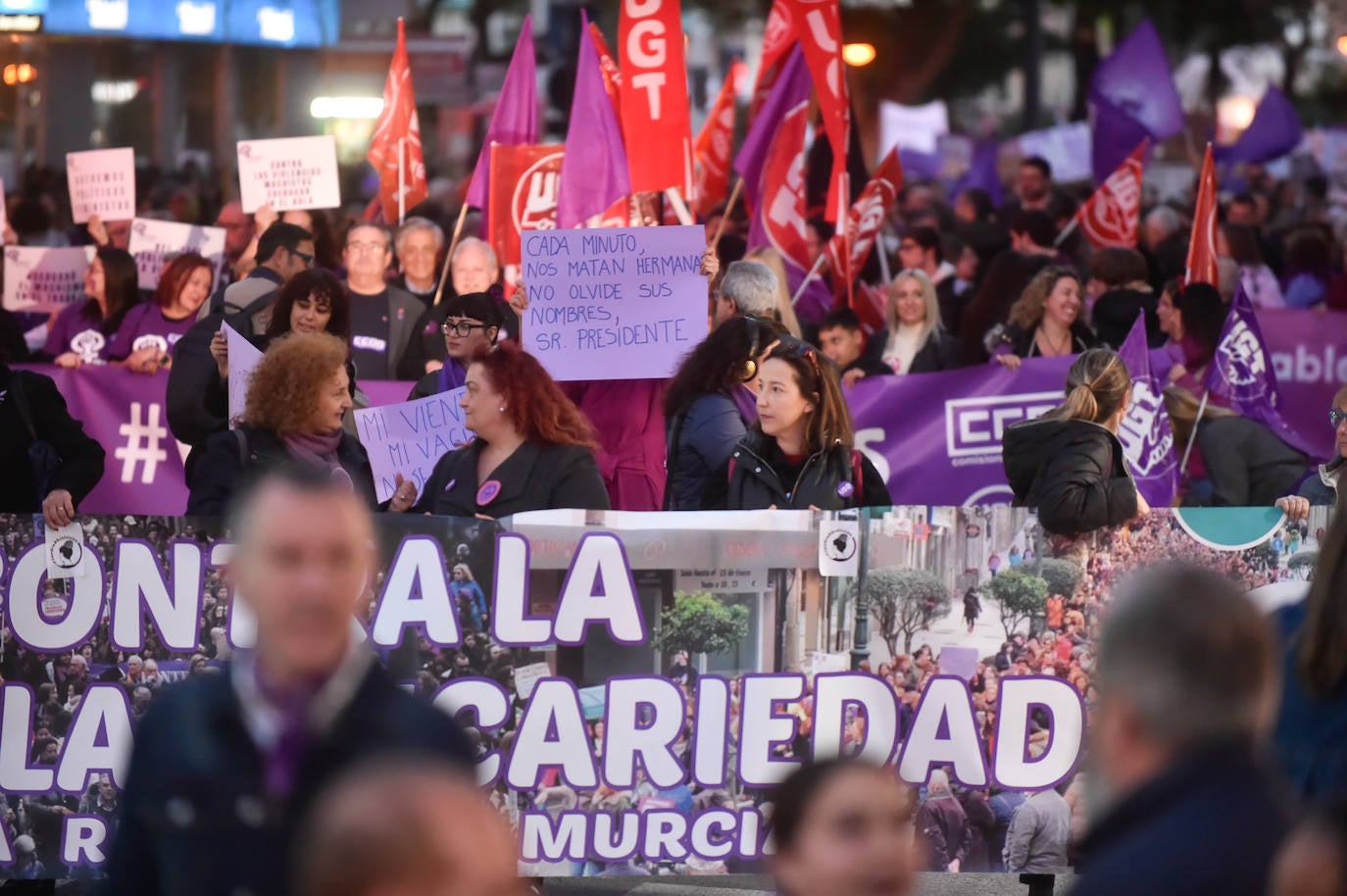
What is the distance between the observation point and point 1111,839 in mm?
2873

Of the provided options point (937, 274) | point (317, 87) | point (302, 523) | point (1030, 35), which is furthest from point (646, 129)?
point (1030, 35)

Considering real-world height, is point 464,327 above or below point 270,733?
above

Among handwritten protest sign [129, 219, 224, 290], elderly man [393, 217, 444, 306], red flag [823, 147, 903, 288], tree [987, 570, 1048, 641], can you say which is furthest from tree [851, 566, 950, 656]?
handwritten protest sign [129, 219, 224, 290]

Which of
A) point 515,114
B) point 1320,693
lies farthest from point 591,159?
point 1320,693

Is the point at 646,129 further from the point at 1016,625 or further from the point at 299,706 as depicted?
the point at 299,706

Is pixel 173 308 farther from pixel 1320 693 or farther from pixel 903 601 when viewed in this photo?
pixel 1320 693

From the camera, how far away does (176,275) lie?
33.6ft

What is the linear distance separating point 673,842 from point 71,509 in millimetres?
2064

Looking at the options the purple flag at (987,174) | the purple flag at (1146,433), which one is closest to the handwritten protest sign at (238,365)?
the purple flag at (1146,433)

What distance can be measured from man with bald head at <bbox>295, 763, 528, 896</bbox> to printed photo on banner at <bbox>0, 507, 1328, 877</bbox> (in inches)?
145

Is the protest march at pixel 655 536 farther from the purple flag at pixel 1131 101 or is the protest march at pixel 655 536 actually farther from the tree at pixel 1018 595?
the purple flag at pixel 1131 101

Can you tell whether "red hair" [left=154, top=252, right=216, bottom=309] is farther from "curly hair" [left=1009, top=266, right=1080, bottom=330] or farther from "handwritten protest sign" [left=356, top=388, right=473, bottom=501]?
"curly hair" [left=1009, top=266, right=1080, bottom=330]

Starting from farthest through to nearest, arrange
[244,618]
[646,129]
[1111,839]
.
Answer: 1. [646,129]
2. [244,618]
3. [1111,839]

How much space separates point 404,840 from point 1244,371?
7.42 metres
